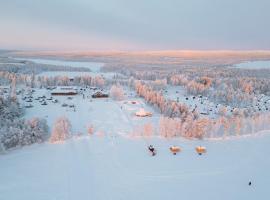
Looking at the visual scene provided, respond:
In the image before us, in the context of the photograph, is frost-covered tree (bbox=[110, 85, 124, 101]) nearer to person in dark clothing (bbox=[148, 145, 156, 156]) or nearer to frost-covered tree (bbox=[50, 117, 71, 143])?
frost-covered tree (bbox=[50, 117, 71, 143])

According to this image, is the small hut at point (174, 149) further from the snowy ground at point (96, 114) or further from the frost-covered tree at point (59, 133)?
the frost-covered tree at point (59, 133)

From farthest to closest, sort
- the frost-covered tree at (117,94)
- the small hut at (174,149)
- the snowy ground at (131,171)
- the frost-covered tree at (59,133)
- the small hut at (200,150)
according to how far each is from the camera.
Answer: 1. the frost-covered tree at (117,94)
2. the frost-covered tree at (59,133)
3. the small hut at (200,150)
4. the small hut at (174,149)
5. the snowy ground at (131,171)

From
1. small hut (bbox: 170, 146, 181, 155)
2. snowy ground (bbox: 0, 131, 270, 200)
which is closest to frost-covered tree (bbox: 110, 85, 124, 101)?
snowy ground (bbox: 0, 131, 270, 200)

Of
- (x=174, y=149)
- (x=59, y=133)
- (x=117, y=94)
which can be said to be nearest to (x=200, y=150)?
(x=174, y=149)

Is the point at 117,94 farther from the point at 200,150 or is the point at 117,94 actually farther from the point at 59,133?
the point at 200,150

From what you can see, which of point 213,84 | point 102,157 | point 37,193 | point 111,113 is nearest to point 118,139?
point 102,157

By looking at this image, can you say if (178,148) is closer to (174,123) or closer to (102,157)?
(174,123)

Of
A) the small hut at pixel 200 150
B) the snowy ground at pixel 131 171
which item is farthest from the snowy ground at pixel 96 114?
A: the small hut at pixel 200 150

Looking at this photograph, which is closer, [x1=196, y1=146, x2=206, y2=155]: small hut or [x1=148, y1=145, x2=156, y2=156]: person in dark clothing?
[x1=148, y1=145, x2=156, y2=156]: person in dark clothing
